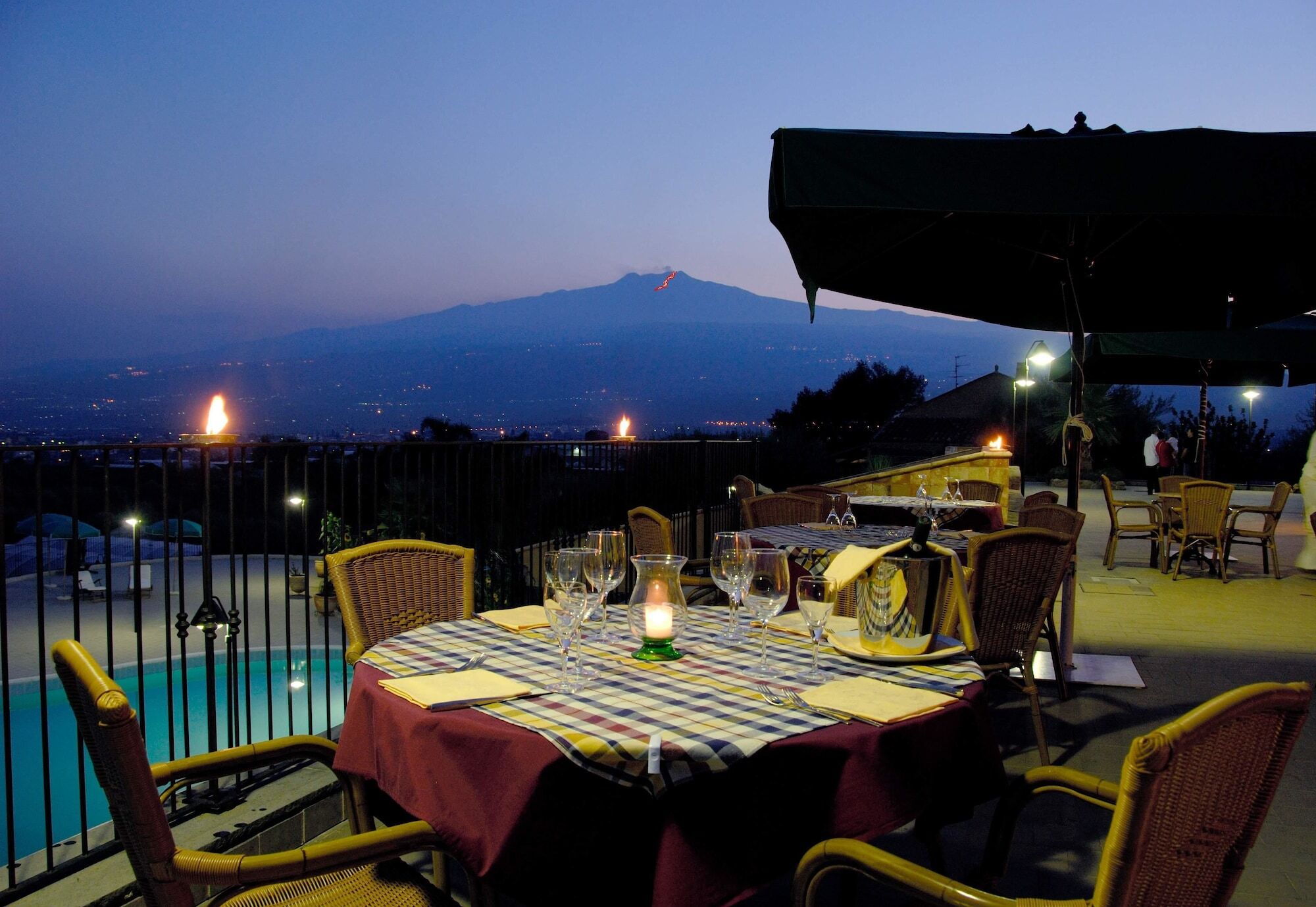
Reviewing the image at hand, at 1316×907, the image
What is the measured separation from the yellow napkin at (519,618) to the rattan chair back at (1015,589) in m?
1.90

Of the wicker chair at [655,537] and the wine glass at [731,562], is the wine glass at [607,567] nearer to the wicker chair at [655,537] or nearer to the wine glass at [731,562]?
the wine glass at [731,562]

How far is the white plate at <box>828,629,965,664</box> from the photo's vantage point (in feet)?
6.50

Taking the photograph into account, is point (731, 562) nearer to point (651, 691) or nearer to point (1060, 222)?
point (651, 691)

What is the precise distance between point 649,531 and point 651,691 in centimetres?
260

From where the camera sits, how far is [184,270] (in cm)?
8700

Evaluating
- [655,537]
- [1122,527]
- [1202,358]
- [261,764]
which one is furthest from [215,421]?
[1122,527]

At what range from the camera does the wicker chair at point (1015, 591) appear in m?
3.50

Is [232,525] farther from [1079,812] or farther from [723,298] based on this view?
[723,298]

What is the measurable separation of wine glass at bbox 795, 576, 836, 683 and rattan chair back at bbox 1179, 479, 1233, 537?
7568mm

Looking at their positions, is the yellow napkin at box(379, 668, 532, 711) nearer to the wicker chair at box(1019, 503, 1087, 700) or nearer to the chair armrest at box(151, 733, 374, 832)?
the chair armrest at box(151, 733, 374, 832)

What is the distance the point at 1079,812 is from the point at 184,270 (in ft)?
325

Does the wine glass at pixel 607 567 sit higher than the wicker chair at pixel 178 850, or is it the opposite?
the wine glass at pixel 607 567

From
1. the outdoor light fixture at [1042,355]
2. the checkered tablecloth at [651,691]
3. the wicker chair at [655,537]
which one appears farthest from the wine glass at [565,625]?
the outdoor light fixture at [1042,355]

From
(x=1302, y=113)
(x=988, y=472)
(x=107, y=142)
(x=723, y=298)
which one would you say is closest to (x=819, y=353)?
(x=723, y=298)
